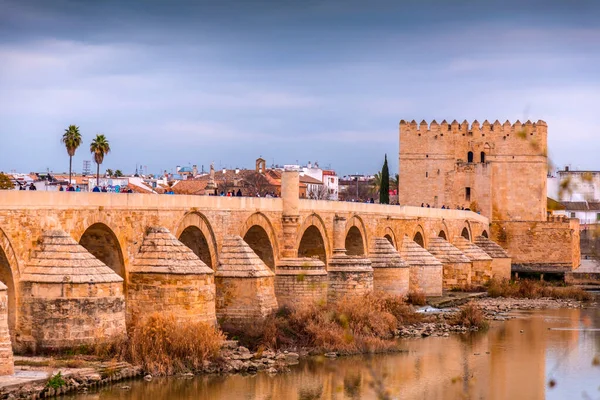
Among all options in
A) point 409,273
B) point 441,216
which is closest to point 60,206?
point 409,273

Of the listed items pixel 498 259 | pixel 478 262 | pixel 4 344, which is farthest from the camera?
pixel 498 259

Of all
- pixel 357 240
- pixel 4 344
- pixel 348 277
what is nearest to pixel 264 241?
pixel 348 277

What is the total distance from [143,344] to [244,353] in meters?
2.88

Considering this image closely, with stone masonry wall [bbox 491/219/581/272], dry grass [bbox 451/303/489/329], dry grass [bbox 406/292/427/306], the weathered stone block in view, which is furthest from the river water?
stone masonry wall [bbox 491/219/581/272]

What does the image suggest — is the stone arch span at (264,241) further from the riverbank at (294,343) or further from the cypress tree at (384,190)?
the cypress tree at (384,190)

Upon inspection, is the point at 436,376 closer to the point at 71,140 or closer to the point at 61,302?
the point at 61,302

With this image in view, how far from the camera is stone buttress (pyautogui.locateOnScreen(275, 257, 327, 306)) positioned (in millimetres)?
24156

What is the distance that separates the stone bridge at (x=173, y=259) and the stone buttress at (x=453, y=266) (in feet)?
11.2

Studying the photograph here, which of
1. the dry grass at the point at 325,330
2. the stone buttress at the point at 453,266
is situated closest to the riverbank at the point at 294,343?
the dry grass at the point at 325,330

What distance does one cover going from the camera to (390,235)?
3578 centimetres

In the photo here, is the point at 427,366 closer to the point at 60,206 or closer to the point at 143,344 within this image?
the point at 143,344

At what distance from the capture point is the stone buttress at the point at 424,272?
34.5 m

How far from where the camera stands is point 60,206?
17.5 meters

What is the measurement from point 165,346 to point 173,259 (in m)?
2.01
